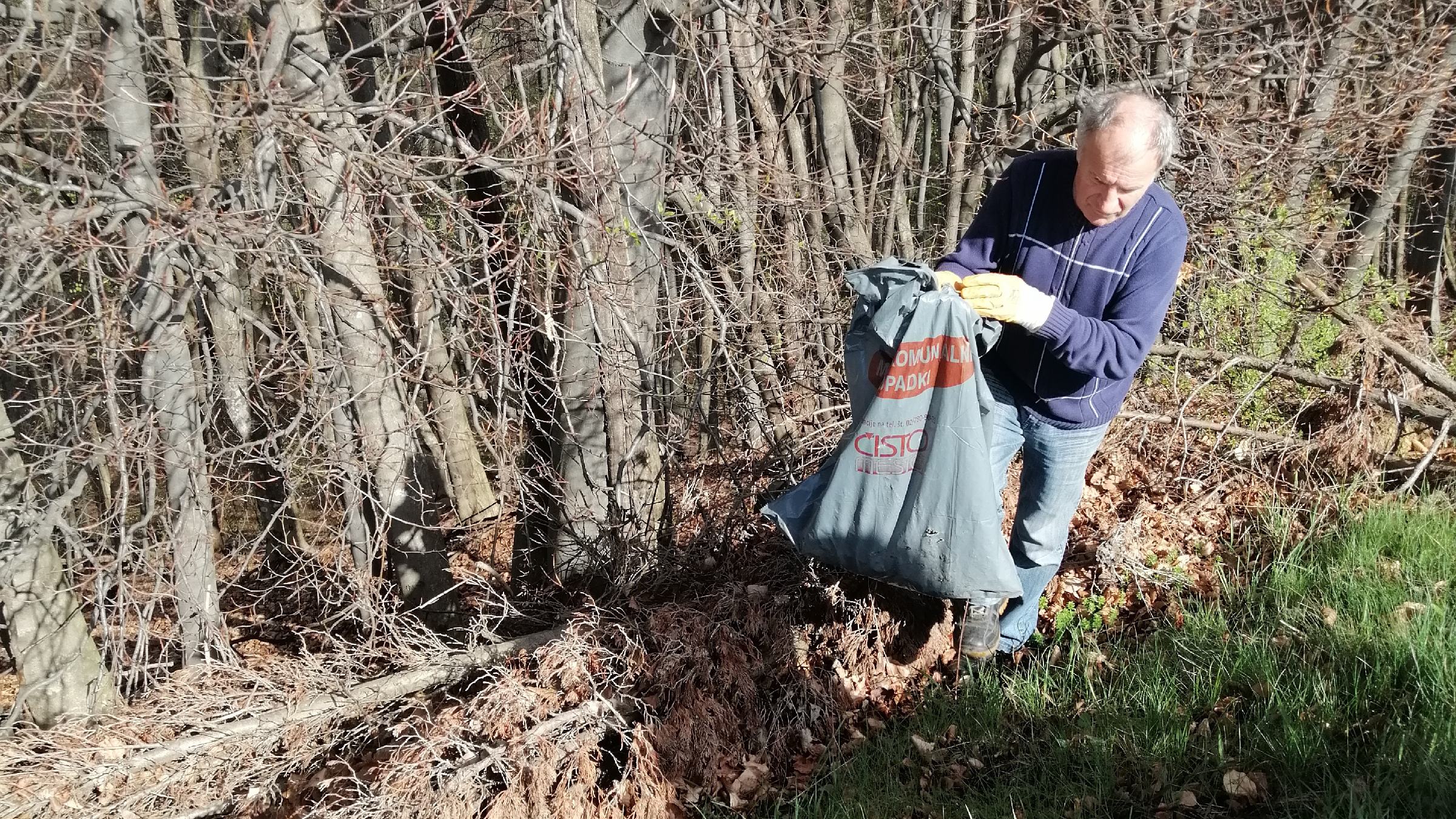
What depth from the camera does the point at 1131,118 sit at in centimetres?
261

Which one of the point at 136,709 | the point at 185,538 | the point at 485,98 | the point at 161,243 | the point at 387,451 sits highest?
the point at 485,98

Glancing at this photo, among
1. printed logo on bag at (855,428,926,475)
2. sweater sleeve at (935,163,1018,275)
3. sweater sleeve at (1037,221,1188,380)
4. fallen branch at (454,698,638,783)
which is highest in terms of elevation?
sweater sleeve at (935,163,1018,275)

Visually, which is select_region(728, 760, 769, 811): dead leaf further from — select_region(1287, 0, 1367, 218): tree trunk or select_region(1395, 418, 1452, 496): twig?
select_region(1287, 0, 1367, 218): tree trunk

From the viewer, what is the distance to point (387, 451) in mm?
3713

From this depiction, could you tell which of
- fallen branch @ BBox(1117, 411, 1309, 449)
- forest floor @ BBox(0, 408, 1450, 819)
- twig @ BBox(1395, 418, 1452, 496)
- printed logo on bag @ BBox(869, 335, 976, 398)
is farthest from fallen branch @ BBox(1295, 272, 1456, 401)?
printed logo on bag @ BBox(869, 335, 976, 398)

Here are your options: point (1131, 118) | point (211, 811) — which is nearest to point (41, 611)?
point (211, 811)

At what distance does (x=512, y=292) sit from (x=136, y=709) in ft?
6.47

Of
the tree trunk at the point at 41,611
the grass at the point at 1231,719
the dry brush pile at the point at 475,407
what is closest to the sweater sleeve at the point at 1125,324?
the grass at the point at 1231,719

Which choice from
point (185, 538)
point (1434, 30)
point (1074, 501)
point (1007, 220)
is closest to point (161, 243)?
point (185, 538)

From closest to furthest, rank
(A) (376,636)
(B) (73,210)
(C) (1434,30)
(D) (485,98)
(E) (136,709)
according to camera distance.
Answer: (B) (73,210) < (D) (485,98) < (E) (136,709) < (A) (376,636) < (C) (1434,30)

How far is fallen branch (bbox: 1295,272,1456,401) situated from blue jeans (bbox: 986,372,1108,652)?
2380 mm

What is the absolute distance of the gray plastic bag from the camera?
9.07ft

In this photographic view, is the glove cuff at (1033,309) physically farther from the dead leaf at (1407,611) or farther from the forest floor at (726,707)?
the dead leaf at (1407,611)

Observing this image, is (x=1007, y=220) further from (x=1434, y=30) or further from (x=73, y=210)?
(x=1434, y=30)
